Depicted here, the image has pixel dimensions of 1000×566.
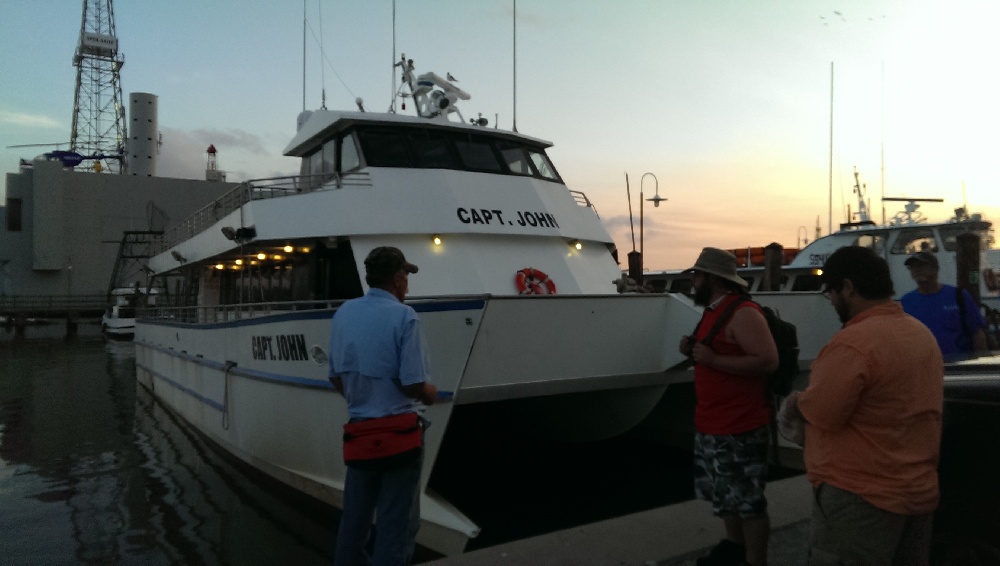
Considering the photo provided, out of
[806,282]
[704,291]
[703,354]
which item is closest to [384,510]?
[703,354]

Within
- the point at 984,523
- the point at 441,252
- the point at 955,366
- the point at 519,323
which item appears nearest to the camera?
the point at 984,523

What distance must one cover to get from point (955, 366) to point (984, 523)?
0.66 m

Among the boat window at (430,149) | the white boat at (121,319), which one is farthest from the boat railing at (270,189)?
the white boat at (121,319)

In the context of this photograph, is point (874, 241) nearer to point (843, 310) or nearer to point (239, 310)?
point (239, 310)

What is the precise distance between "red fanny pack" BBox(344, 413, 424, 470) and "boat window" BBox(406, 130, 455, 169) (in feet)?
19.5

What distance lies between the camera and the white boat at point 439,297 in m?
6.08

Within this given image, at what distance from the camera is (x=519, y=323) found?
6.02m

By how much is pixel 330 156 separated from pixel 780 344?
283 inches

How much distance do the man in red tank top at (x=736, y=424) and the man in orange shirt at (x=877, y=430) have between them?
3.31ft

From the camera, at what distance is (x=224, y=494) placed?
28.7 ft

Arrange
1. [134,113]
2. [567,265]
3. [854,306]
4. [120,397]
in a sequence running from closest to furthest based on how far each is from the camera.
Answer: [854,306], [567,265], [120,397], [134,113]

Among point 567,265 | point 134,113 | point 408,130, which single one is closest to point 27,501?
point 408,130

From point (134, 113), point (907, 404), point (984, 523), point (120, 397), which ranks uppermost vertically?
point (134, 113)

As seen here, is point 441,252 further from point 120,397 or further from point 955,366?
point 120,397
